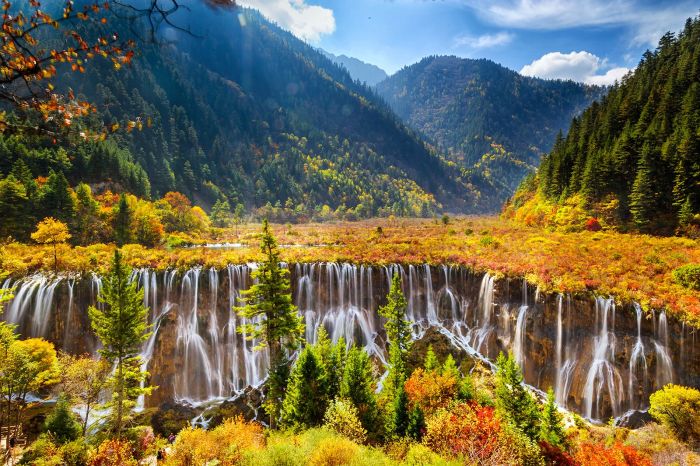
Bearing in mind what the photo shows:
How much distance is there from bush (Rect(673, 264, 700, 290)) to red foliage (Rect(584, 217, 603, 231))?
796 inches

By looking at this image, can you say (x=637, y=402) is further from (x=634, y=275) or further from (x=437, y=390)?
(x=437, y=390)

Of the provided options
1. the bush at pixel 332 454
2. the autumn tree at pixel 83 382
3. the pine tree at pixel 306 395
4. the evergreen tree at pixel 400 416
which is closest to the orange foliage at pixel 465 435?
the evergreen tree at pixel 400 416

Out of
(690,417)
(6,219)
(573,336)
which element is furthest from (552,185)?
(6,219)

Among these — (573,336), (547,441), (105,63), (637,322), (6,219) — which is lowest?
(547,441)

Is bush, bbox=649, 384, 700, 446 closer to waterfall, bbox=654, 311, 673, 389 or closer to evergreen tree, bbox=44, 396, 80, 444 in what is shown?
waterfall, bbox=654, 311, 673, 389

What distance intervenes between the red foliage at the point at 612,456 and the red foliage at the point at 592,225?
3530 cm

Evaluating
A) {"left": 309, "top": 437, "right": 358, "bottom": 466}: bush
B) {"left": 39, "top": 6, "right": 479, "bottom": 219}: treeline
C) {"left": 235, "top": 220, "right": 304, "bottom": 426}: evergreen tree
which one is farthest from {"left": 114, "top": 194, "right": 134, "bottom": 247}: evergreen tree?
{"left": 39, "top": 6, "right": 479, "bottom": 219}: treeline

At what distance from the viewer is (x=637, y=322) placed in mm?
26266

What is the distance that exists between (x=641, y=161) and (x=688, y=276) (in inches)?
842

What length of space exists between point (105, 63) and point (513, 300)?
160 m

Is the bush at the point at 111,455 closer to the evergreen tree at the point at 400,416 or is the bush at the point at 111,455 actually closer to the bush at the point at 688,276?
the evergreen tree at the point at 400,416

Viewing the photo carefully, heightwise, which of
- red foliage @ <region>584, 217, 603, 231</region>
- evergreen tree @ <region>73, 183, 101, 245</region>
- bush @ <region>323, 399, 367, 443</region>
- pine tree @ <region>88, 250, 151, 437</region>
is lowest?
bush @ <region>323, 399, 367, 443</region>

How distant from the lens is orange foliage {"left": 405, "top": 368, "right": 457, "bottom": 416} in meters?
24.7

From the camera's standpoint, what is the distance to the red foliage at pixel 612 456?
17734 millimetres
